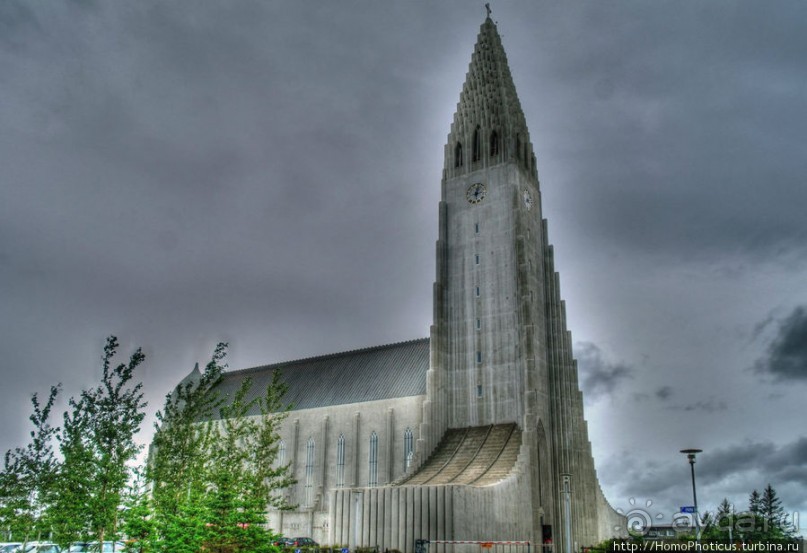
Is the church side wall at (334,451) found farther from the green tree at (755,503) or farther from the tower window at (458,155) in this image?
the green tree at (755,503)

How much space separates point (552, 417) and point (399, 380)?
1528 cm

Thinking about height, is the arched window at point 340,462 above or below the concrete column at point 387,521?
above

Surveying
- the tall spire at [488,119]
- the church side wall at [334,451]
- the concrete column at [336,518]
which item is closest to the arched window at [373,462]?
the church side wall at [334,451]

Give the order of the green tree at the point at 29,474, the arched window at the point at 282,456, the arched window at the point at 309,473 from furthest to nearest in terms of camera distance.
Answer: the arched window at the point at 282,456 → the arched window at the point at 309,473 → the green tree at the point at 29,474

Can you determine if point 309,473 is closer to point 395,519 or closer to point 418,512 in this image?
point 395,519

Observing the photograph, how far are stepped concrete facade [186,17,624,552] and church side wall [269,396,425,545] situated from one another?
13 cm

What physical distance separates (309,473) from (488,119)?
39.0m

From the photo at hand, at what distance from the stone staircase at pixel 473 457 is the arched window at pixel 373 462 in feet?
27.0

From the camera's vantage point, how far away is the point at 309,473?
237 ft

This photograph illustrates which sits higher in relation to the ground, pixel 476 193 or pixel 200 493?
pixel 476 193

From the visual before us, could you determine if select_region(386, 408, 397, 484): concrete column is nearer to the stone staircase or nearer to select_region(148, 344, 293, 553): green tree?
the stone staircase

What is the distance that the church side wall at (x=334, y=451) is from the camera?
217 ft

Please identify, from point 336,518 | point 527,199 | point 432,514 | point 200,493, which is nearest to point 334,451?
point 336,518

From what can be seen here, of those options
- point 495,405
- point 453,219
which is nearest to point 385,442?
point 495,405
